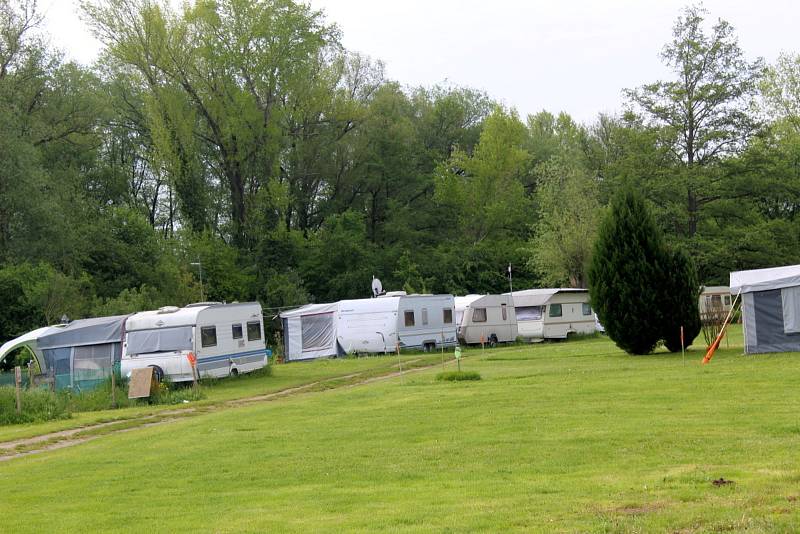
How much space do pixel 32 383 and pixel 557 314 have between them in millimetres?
23381

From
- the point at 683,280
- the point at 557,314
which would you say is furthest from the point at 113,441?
the point at 557,314

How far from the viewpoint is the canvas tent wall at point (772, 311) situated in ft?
78.7

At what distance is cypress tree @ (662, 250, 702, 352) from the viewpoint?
86.5 ft

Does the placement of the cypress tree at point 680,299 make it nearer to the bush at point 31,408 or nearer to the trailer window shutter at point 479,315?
the trailer window shutter at point 479,315

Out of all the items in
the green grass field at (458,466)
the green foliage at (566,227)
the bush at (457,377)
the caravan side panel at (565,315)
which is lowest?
the green grass field at (458,466)

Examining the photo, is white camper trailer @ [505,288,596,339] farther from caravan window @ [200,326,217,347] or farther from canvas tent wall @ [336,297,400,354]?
caravan window @ [200,326,217,347]

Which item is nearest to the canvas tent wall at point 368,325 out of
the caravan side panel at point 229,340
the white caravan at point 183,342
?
the caravan side panel at point 229,340

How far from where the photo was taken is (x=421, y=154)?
214 feet

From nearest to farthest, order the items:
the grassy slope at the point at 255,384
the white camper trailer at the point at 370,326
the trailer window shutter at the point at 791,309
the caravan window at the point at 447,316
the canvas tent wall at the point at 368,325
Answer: the grassy slope at the point at 255,384, the trailer window shutter at the point at 791,309, the canvas tent wall at the point at 368,325, the white camper trailer at the point at 370,326, the caravan window at the point at 447,316

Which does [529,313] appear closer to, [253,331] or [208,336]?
[253,331]

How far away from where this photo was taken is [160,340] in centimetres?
2691

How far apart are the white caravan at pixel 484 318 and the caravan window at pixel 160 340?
1536 cm

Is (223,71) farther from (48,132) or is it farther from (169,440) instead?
(169,440)

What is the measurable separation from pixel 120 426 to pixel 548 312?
25399 millimetres
